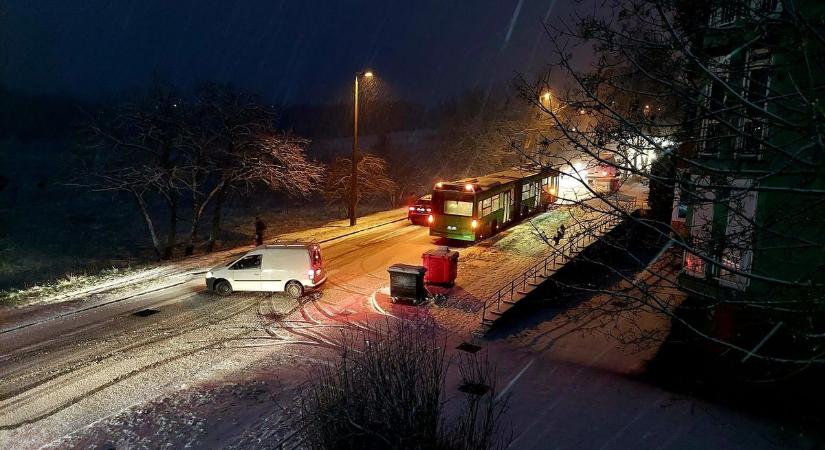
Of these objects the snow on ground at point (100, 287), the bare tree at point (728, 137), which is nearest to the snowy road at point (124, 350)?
the snow on ground at point (100, 287)

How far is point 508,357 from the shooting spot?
494 inches

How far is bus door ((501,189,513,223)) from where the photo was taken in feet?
83.0

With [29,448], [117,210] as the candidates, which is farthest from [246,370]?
[117,210]

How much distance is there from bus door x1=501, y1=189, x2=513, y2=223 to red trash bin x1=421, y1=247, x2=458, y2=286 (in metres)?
8.86

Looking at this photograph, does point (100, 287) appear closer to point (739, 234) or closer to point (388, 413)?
point (388, 413)

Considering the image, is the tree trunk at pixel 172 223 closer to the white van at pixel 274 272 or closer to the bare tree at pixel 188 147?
the bare tree at pixel 188 147

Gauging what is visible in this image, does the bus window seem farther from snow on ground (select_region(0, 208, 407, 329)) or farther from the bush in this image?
the bush

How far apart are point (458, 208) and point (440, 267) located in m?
5.87

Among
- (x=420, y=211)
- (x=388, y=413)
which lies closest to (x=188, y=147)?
(x=420, y=211)

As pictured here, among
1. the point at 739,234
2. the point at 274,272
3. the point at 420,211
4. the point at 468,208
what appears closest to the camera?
the point at 739,234

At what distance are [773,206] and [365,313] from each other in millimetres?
10082

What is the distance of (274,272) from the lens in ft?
53.5

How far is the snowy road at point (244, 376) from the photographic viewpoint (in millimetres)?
9023

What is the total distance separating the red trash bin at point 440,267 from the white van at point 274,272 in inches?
138
